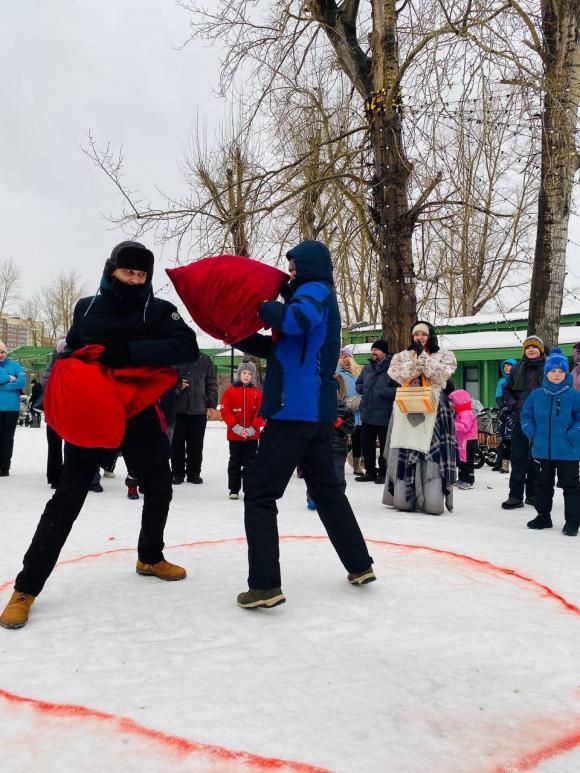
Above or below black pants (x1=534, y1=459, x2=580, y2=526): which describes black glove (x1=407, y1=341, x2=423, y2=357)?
above

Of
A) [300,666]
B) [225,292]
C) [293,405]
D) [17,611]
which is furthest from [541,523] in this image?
[17,611]

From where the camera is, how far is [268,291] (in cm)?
325

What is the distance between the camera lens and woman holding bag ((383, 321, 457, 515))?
625 centimetres

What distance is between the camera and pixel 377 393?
8547mm

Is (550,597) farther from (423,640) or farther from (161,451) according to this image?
(161,451)

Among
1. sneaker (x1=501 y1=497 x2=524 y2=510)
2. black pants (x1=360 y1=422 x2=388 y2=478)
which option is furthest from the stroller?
sneaker (x1=501 y1=497 x2=524 y2=510)

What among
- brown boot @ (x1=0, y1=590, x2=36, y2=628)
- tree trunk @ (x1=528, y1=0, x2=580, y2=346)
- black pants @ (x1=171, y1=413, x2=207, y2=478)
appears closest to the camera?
brown boot @ (x1=0, y1=590, x2=36, y2=628)

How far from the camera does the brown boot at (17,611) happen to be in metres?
2.88

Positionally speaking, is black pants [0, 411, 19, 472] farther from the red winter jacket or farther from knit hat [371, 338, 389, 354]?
knit hat [371, 338, 389, 354]

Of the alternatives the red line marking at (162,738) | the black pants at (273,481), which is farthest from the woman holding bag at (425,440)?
the red line marking at (162,738)

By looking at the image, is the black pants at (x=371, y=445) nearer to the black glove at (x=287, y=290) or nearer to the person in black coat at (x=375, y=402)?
the person in black coat at (x=375, y=402)

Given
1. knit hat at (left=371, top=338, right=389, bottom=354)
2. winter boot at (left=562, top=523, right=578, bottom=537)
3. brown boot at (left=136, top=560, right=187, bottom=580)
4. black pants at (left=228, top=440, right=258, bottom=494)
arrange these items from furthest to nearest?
knit hat at (left=371, top=338, right=389, bottom=354) → black pants at (left=228, top=440, right=258, bottom=494) → winter boot at (left=562, top=523, right=578, bottom=537) → brown boot at (left=136, top=560, right=187, bottom=580)

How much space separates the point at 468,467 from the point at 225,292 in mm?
6243

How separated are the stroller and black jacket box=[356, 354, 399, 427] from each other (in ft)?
11.0
